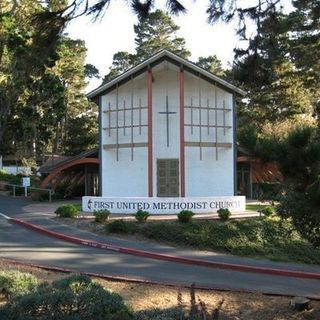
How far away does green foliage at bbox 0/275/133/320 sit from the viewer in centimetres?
666

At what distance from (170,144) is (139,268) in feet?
53.8

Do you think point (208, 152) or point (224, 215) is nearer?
point (224, 215)

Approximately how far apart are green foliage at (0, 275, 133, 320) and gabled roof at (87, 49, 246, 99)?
2274 centimetres

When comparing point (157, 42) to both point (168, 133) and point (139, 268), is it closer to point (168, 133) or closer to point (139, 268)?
point (168, 133)

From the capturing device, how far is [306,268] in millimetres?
16469

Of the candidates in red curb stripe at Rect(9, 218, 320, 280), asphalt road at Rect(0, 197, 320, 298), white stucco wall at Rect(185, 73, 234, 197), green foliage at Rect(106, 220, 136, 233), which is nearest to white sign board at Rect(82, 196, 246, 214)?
green foliage at Rect(106, 220, 136, 233)

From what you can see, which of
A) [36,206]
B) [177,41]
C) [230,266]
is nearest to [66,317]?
[230,266]

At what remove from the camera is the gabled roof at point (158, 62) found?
2922 centimetres


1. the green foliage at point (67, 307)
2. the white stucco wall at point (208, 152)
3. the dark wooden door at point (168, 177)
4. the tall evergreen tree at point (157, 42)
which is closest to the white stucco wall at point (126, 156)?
the dark wooden door at point (168, 177)

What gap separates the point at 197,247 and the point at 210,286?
22.7ft

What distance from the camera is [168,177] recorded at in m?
30.3

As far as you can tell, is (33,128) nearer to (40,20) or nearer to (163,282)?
(163,282)

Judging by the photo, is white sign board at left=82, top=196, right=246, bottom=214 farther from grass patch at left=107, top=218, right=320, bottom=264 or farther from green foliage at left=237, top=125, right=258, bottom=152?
green foliage at left=237, top=125, right=258, bottom=152

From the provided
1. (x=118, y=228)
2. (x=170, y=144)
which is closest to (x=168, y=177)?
(x=170, y=144)
